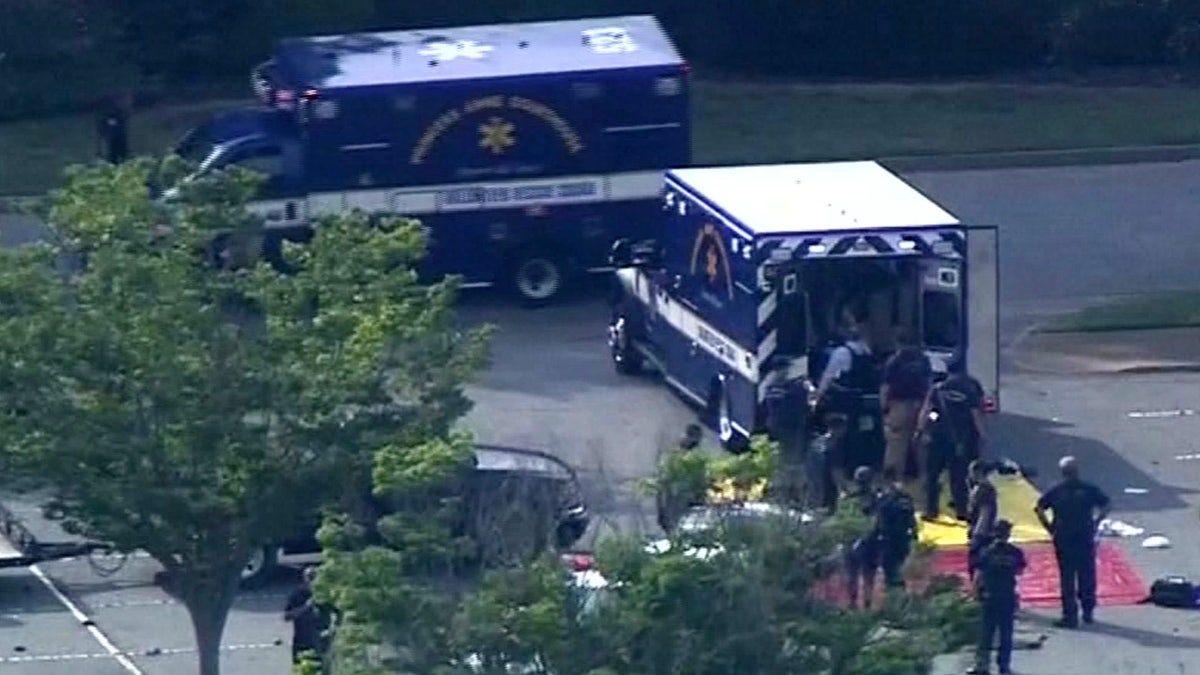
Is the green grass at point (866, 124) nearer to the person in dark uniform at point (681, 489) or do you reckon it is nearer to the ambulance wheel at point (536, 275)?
the ambulance wheel at point (536, 275)

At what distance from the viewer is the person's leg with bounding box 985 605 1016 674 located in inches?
866

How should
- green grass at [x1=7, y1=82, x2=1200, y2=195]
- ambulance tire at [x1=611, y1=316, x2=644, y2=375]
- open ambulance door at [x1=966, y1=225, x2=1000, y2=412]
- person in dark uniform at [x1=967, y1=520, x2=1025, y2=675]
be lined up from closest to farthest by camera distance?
1. person in dark uniform at [x1=967, y1=520, x2=1025, y2=675]
2. open ambulance door at [x1=966, y1=225, x2=1000, y2=412]
3. ambulance tire at [x1=611, y1=316, x2=644, y2=375]
4. green grass at [x1=7, y1=82, x2=1200, y2=195]

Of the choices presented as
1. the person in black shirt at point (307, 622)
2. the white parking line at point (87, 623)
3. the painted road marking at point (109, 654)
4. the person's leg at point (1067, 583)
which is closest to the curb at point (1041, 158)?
the person's leg at point (1067, 583)

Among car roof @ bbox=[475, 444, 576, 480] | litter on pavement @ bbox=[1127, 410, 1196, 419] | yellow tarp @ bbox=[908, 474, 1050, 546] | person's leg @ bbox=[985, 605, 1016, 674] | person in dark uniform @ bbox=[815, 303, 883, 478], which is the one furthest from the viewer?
litter on pavement @ bbox=[1127, 410, 1196, 419]

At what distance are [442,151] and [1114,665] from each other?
40.2 ft

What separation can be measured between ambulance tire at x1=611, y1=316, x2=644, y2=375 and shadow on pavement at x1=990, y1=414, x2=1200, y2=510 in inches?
136

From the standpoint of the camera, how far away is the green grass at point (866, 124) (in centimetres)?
4144

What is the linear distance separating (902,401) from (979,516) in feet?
10.4

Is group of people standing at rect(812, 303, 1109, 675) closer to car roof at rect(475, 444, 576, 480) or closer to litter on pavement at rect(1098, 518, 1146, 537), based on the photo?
litter on pavement at rect(1098, 518, 1146, 537)

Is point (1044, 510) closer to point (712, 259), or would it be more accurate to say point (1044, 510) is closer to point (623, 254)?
point (712, 259)

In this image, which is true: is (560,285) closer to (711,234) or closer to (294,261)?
(711,234)

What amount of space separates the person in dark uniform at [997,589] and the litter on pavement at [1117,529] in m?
3.93

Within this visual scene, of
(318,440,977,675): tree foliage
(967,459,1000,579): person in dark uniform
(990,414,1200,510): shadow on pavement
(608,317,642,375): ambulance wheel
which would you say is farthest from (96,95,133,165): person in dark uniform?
(318,440,977,675): tree foliage

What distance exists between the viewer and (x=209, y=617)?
20.2 metres
